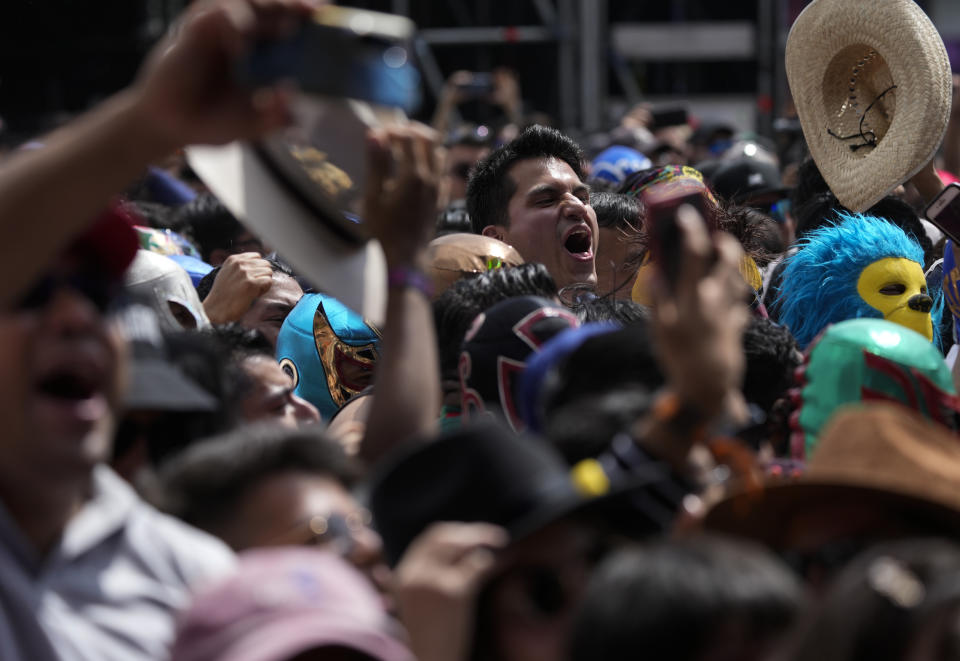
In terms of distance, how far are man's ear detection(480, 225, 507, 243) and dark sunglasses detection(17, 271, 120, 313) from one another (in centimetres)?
294

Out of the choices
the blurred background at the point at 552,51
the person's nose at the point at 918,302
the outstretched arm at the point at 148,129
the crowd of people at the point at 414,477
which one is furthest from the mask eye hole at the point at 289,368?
the blurred background at the point at 552,51

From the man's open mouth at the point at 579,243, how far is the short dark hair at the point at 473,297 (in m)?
1.12

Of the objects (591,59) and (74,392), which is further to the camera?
(591,59)

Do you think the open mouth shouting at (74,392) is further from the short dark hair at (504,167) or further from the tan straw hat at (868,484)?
the short dark hair at (504,167)

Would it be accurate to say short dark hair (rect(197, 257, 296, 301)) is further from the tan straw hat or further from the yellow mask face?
the tan straw hat

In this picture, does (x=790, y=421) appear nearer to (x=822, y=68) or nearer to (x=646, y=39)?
(x=822, y=68)

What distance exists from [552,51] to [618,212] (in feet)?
45.1

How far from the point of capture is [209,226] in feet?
21.8

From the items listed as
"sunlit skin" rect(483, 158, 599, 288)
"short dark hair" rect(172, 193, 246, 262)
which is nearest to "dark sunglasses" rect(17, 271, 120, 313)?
"sunlit skin" rect(483, 158, 599, 288)

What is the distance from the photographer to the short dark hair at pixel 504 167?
495cm

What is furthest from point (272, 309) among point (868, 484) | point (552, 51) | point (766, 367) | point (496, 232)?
point (552, 51)

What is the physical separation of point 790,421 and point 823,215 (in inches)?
99.6

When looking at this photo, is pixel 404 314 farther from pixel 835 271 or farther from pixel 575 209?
pixel 575 209

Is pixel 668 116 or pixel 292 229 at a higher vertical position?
pixel 292 229
